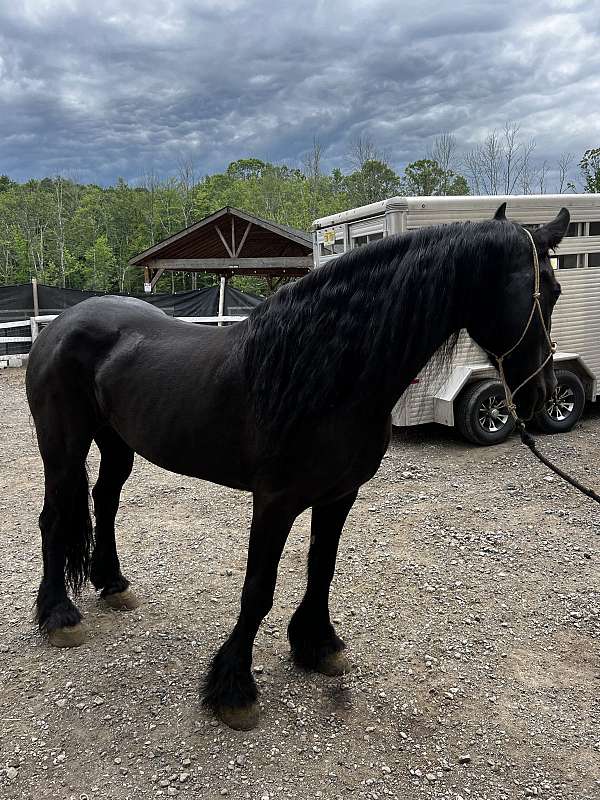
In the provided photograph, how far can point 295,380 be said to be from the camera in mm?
1959

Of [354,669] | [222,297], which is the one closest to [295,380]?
[354,669]

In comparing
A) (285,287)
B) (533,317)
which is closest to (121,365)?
(285,287)

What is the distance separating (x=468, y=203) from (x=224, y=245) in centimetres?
832

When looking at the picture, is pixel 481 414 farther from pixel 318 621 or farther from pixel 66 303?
pixel 66 303

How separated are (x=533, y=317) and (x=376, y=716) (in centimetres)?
170

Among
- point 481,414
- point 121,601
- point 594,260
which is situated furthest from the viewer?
point 594,260

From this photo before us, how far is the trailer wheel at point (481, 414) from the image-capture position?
6.05 m

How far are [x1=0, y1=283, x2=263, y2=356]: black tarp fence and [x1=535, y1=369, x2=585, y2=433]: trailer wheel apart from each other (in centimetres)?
835

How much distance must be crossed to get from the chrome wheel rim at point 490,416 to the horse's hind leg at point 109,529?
426cm

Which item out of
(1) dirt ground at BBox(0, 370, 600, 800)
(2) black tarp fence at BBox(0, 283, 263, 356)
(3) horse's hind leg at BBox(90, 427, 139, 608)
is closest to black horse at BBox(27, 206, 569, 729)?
(1) dirt ground at BBox(0, 370, 600, 800)

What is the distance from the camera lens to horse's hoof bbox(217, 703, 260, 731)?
217 cm

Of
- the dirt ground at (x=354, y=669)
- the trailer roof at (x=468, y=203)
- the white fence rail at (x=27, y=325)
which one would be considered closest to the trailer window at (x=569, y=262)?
the trailer roof at (x=468, y=203)

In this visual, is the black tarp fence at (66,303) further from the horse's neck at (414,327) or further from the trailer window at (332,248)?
the horse's neck at (414,327)

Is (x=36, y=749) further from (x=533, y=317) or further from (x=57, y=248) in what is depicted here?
(x=57, y=248)
